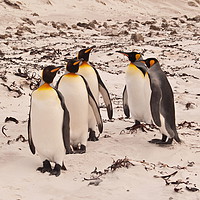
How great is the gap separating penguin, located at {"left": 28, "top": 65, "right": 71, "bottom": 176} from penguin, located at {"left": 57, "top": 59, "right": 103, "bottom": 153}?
0.52 m

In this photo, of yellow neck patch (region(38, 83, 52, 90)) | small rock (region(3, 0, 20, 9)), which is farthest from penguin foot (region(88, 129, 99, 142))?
small rock (region(3, 0, 20, 9))

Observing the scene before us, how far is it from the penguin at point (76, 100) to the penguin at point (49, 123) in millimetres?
521

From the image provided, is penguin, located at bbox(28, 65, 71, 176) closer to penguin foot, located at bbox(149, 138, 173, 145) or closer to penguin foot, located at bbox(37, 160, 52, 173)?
penguin foot, located at bbox(37, 160, 52, 173)

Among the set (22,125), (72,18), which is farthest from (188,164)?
(72,18)

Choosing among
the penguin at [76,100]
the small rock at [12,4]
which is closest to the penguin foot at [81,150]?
the penguin at [76,100]

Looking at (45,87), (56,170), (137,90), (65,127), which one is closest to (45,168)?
(56,170)

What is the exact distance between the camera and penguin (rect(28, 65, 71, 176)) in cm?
369

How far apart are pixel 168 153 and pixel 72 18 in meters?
22.8

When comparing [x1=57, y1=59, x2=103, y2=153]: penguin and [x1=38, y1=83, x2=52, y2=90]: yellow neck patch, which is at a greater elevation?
[x1=38, y1=83, x2=52, y2=90]: yellow neck patch

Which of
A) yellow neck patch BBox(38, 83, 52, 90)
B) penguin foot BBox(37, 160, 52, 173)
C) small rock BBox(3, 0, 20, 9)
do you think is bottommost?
small rock BBox(3, 0, 20, 9)

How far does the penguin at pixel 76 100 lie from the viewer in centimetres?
428

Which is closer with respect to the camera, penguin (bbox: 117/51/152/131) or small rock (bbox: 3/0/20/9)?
penguin (bbox: 117/51/152/131)

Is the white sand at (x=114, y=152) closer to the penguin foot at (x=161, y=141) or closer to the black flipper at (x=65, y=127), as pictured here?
the penguin foot at (x=161, y=141)

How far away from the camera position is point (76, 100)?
4324 mm
